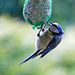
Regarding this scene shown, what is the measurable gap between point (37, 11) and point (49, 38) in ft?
0.64

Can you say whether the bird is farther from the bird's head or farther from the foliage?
the foliage

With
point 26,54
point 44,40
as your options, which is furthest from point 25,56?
point 44,40

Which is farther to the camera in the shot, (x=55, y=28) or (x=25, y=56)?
(x=25, y=56)

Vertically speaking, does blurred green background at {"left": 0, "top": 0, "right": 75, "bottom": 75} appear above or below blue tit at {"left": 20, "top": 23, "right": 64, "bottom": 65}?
below

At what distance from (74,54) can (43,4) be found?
159cm

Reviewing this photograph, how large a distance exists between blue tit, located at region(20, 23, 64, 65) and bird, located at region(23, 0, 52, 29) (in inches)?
2.8

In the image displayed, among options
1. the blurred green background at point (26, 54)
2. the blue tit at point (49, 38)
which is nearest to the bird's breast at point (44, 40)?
the blue tit at point (49, 38)

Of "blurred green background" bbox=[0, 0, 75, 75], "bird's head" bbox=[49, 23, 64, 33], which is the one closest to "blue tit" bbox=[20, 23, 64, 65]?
"bird's head" bbox=[49, 23, 64, 33]

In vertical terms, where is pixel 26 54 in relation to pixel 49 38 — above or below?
below

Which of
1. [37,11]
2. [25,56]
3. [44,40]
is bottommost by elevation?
[25,56]

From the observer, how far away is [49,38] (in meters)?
1.35

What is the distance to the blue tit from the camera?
1333 mm

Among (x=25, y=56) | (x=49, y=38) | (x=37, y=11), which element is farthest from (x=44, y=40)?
(x=25, y=56)

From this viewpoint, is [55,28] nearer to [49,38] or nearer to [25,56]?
[49,38]
